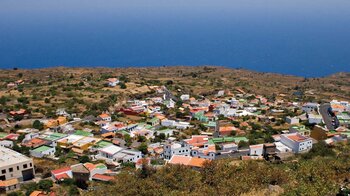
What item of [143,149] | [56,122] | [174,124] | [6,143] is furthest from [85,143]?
Answer: [174,124]

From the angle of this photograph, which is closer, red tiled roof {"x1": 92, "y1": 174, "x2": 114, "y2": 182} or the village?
red tiled roof {"x1": 92, "y1": 174, "x2": 114, "y2": 182}

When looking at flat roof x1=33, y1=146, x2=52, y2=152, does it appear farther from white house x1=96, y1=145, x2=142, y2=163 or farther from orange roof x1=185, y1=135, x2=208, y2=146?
orange roof x1=185, y1=135, x2=208, y2=146

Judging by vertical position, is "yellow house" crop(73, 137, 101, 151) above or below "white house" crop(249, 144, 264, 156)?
above

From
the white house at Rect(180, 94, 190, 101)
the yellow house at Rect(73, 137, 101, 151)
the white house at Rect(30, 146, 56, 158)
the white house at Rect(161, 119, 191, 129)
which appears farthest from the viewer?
the white house at Rect(180, 94, 190, 101)

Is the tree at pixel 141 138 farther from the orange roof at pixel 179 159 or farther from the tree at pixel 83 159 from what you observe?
the tree at pixel 83 159

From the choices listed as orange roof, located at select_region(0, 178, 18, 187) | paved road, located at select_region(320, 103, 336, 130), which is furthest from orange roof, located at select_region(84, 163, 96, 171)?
paved road, located at select_region(320, 103, 336, 130)

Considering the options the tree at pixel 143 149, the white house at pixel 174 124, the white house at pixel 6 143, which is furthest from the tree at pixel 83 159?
the white house at pixel 174 124
